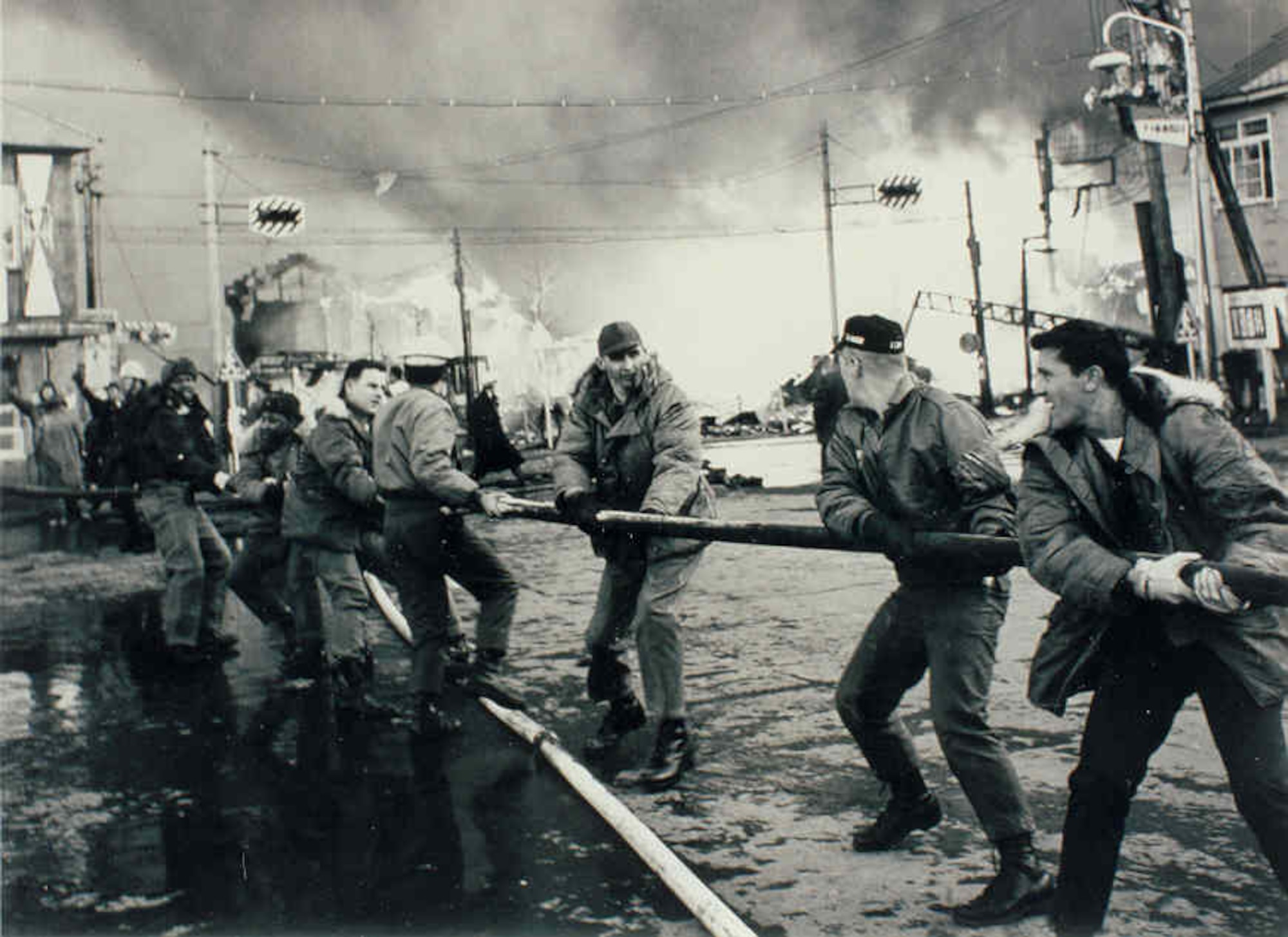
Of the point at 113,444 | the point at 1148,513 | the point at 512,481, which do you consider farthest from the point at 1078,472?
the point at 512,481

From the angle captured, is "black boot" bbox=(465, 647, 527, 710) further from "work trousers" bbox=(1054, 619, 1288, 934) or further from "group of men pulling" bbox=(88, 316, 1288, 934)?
"work trousers" bbox=(1054, 619, 1288, 934)

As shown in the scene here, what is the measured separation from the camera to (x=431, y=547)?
6.15 m

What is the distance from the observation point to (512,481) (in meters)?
20.5

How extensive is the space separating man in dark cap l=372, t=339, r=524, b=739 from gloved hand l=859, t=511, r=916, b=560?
2.57 meters

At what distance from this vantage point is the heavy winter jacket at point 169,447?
8297 mm

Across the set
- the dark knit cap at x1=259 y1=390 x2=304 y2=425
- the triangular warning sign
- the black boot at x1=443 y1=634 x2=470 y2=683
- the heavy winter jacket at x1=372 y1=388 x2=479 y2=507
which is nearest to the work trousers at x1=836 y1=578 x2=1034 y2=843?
the heavy winter jacket at x1=372 y1=388 x2=479 y2=507

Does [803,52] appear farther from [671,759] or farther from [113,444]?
[671,759]

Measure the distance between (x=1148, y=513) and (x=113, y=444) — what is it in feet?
25.0

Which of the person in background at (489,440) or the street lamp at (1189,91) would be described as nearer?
the street lamp at (1189,91)

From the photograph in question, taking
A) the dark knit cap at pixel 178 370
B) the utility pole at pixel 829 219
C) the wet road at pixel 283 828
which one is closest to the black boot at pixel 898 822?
the wet road at pixel 283 828

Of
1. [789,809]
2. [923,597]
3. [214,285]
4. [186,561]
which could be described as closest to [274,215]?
[214,285]

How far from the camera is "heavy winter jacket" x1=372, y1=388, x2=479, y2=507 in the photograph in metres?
5.93

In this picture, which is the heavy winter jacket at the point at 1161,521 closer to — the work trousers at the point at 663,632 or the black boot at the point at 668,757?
the black boot at the point at 668,757

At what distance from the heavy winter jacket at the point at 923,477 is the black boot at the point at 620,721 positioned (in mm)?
1989
